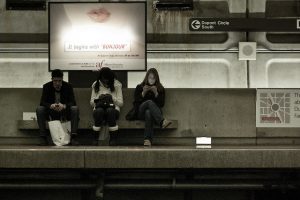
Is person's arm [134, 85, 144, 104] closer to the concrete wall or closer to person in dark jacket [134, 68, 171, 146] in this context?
person in dark jacket [134, 68, 171, 146]

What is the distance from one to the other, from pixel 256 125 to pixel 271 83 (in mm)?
1079

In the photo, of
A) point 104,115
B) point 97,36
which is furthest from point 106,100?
point 97,36

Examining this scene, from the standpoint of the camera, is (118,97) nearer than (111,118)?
No

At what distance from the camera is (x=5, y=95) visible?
8633mm

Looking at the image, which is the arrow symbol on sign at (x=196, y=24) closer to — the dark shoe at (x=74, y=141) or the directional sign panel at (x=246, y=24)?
the directional sign panel at (x=246, y=24)

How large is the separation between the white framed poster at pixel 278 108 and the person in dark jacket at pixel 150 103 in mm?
1478

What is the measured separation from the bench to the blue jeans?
232 millimetres

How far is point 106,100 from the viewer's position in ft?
26.0

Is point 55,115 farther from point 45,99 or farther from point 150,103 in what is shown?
point 150,103

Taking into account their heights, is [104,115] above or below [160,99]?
below

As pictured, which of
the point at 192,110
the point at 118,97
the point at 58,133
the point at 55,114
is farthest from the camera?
the point at 192,110

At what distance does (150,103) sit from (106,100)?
1.96ft

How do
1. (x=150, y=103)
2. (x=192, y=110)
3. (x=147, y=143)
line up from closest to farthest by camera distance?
(x=147, y=143)
(x=150, y=103)
(x=192, y=110)
